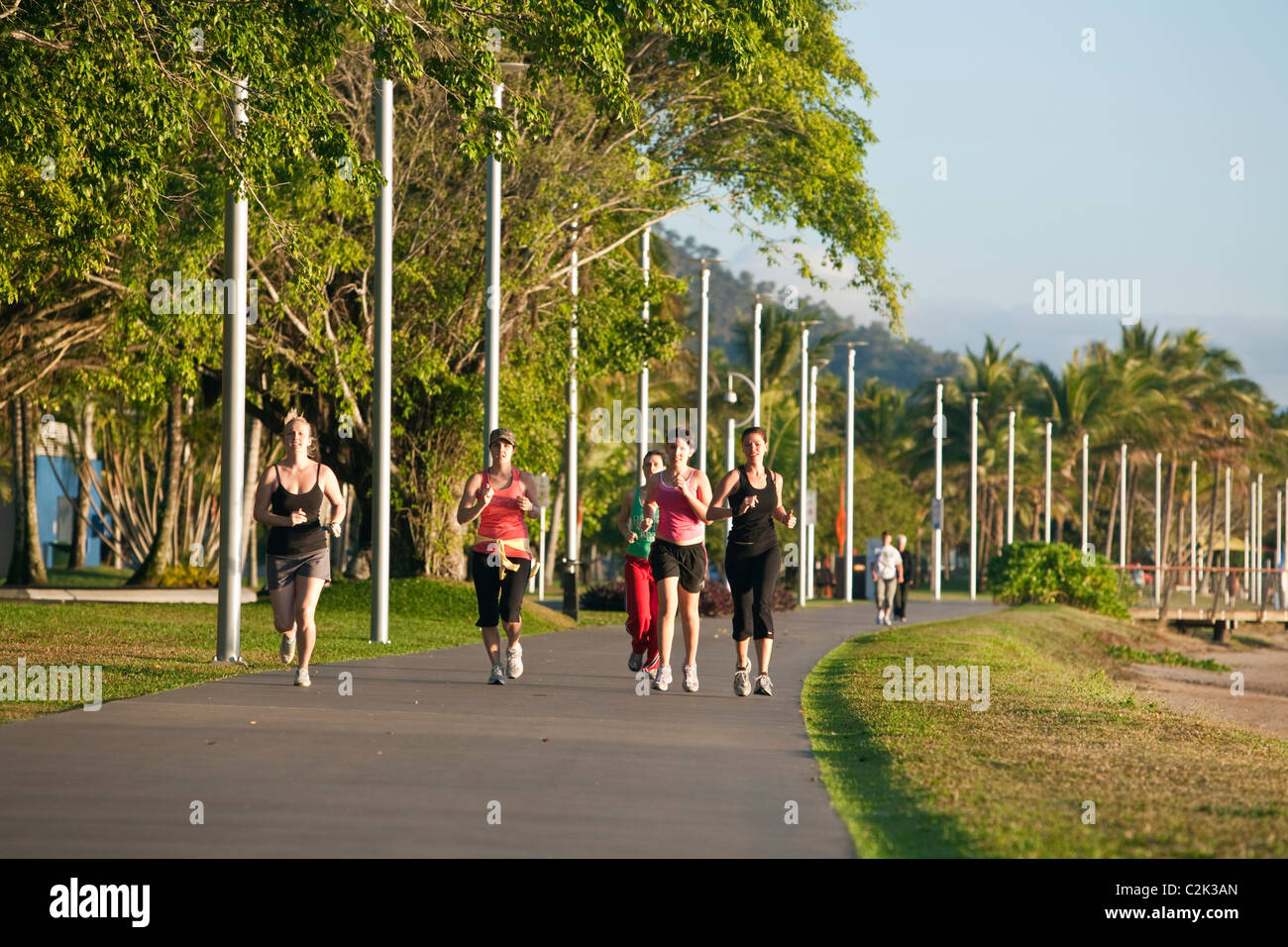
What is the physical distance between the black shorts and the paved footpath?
0.91m

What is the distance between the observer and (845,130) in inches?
1235

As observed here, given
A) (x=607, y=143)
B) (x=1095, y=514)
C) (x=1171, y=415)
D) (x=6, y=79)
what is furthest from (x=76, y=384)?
(x=1095, y=514)

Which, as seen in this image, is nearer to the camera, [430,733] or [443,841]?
[443,841]

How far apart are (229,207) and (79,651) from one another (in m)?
4.30

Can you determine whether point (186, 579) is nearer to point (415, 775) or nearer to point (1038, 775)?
point (415, 775)

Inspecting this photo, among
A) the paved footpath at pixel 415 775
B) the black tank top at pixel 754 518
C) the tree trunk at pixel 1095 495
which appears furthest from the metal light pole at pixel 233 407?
the tree trunk at pixel 1095 495

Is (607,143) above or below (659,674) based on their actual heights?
above

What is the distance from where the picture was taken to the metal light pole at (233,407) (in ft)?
49.2

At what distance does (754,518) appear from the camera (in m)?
12.8

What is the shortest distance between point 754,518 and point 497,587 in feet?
6.90

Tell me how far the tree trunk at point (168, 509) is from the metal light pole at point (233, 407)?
17.0 m

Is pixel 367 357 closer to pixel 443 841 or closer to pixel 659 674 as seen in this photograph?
pixel 659 674

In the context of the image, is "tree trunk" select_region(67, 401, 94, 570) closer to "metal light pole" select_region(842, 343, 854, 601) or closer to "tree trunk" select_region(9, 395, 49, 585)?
"tree trunk" select_region(9, 395, 49, 585)

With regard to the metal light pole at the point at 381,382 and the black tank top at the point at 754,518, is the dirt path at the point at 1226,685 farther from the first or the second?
the metal light pole at the point at 381,382
